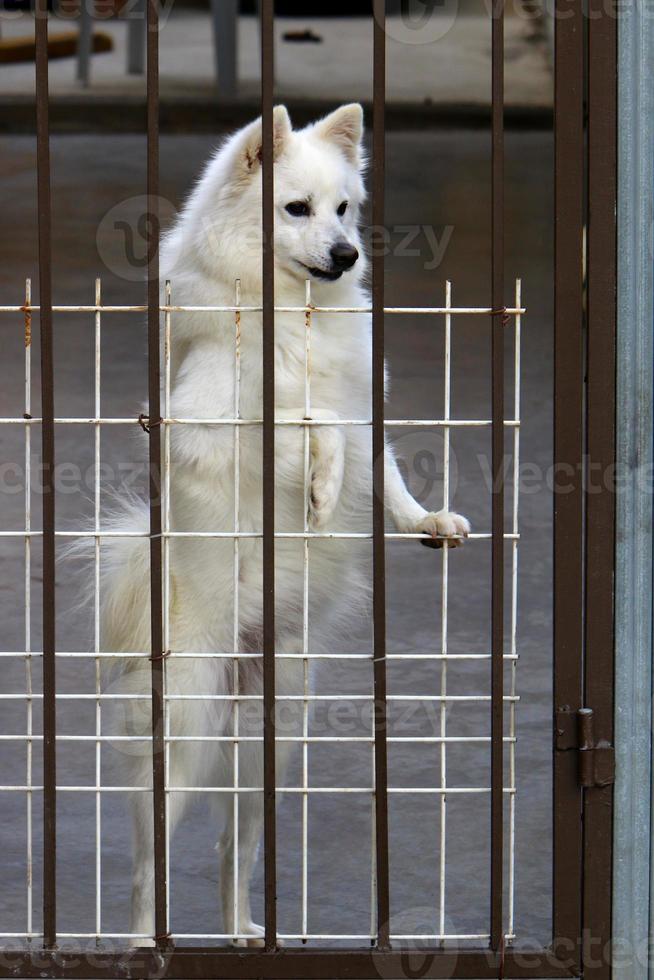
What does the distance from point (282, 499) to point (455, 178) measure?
8.11 meters

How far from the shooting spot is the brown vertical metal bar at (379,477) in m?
2.20

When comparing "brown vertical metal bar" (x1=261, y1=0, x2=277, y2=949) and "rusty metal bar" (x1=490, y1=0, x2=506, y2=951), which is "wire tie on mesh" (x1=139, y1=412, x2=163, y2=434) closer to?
"brown vertical metal bar" (x1=261, y1=0, x2=277, y2=949)

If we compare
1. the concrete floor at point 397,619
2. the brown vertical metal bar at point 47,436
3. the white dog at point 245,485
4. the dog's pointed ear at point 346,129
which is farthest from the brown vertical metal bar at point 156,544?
the dog's pointed ear at point 346,129

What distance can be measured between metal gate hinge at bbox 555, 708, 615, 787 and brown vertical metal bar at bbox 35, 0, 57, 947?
2.56ft

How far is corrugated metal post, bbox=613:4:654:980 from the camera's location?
224cm

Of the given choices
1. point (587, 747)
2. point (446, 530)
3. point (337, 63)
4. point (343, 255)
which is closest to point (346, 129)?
point (343, 255)

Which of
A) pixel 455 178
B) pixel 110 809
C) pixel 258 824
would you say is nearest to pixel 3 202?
pixel 455 178

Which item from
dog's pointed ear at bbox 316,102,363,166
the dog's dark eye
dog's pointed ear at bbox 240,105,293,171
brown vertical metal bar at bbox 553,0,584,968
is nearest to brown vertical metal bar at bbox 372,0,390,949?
brown vertical metal bar at bbox 553,0,584,968

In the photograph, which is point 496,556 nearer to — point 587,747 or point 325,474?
Answer: point 587,747

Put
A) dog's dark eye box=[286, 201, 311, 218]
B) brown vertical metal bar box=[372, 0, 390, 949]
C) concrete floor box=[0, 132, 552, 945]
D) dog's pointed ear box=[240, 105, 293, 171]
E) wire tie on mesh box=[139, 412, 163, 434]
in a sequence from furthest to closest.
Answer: concrete floor box=[0, 132, 552, 945] → dog's dark eye box=[286, 201, 311, 218] → dog's pointed ear box=[240, 105, 293, 171] → wire tie on mesh box=[139, 412, 163, 434] → brown vertical metal bar box=[372, 0, 390, 949]

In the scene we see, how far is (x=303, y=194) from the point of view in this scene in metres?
3.11

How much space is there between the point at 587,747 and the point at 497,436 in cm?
49

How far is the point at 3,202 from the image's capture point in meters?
10.0

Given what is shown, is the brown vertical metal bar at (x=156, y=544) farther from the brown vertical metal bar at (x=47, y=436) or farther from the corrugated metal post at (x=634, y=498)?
the corrugated metal post at (x=634, y=498)
